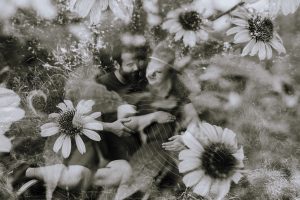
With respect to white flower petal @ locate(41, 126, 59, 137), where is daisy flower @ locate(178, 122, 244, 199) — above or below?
below

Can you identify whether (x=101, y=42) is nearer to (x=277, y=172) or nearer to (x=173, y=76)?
(x=173, y=76)

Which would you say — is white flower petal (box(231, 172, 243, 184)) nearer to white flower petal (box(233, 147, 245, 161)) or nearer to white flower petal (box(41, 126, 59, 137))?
white flower petal (box(233, 147, 245, 161))

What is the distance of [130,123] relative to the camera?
40cm

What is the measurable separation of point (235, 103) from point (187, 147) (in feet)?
0.29

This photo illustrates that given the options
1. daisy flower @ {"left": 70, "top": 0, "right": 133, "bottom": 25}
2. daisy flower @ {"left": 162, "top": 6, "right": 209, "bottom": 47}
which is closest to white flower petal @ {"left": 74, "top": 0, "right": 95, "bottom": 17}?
daisy flower @ {"left": 70, "top": 0, "right": 133, "bottom": 25}

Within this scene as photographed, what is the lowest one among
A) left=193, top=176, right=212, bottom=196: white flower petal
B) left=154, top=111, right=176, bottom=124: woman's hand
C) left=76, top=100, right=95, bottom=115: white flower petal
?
left=193, top=176, right=212, bottom=196: white flower petal

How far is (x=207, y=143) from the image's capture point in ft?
1.28

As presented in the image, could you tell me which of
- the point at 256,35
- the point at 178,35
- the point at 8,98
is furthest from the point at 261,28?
the point at 8,98

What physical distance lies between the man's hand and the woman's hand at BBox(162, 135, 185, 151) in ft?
0.15

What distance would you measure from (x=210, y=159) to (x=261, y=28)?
0.19m

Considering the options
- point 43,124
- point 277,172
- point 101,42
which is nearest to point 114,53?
point 101,42

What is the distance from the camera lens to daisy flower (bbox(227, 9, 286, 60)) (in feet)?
1.41

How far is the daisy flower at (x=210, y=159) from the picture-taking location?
1.24 ft

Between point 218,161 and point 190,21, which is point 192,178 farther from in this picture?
point 190,21
